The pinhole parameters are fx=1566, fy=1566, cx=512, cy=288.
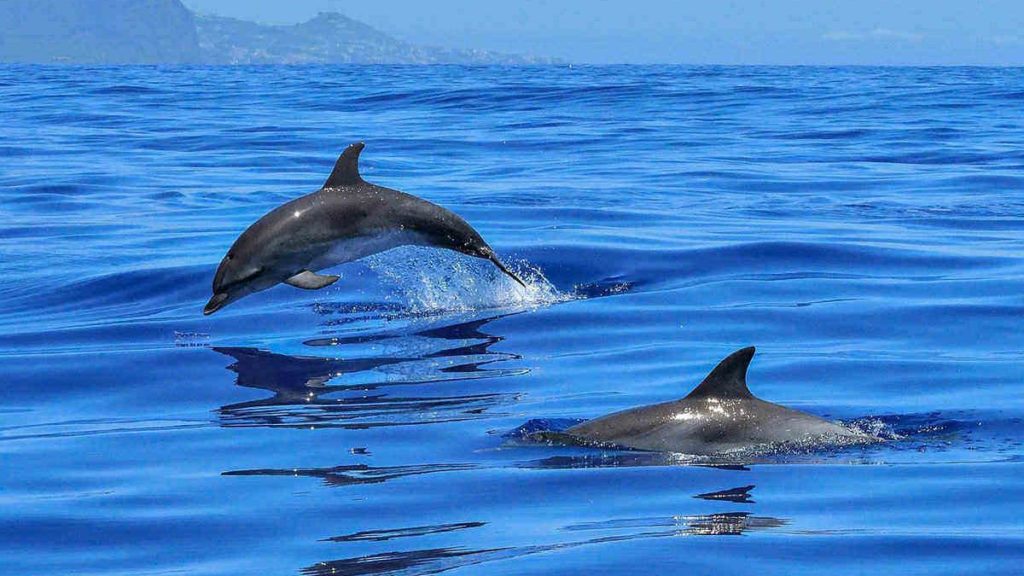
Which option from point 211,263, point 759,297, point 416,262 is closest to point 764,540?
point 759,297

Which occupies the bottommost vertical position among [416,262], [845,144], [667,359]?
[667,359]

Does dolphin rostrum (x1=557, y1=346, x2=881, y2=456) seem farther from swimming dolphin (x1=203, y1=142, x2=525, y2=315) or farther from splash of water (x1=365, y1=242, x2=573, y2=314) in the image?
splash of water (x1=365, y1=242, x2=573, y2=314)

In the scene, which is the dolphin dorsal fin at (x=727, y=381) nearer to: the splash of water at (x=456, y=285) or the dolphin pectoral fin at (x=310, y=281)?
the dolphin pectoral fin at (x=310, y=281)

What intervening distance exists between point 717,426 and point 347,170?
3.95 m

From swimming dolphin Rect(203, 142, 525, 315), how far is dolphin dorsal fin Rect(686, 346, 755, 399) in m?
3.52

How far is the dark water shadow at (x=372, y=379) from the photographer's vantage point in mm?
8648

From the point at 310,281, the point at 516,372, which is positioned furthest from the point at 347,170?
the point at 516,372

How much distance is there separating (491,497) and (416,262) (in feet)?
22.3

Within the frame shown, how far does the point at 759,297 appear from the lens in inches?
495

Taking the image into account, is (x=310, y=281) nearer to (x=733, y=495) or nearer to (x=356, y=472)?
(x=356, y=472)

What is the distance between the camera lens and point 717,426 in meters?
7.47

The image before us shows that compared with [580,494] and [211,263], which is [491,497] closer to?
[580,494]

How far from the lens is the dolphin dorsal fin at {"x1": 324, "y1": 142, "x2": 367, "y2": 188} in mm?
10461

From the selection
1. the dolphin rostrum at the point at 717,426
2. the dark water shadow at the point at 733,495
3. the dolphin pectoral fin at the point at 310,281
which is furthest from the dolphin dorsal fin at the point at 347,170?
the dark water shadow at the point at 733,495
